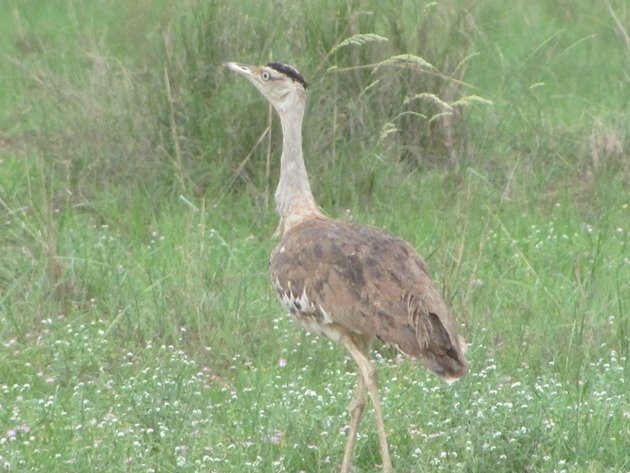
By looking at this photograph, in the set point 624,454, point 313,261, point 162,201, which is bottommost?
point 162,201

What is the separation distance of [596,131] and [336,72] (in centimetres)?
140

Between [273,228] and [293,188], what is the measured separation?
156 cm

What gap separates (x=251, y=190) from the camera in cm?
747

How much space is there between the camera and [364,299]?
4883mm

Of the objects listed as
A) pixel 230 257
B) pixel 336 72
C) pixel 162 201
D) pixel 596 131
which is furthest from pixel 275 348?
pixel 596 131

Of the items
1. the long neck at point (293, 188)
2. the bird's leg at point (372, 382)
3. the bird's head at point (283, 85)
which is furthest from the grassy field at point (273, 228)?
the bird's head at point (283, 85)

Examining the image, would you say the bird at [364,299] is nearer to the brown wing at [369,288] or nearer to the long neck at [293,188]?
the brown wing at [369,288]

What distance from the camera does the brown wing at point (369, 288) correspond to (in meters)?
4.71

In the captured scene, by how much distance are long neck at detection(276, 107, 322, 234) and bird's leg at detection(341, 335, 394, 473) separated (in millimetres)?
729

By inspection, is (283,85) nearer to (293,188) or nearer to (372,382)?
(293,188)

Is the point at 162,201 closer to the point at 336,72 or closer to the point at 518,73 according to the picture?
the point at 336,72

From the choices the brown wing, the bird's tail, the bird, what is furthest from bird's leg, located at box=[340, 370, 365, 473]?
the bird's tail

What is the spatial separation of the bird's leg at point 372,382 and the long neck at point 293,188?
729mm

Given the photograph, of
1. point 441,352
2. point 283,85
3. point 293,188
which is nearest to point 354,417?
point 441,352
